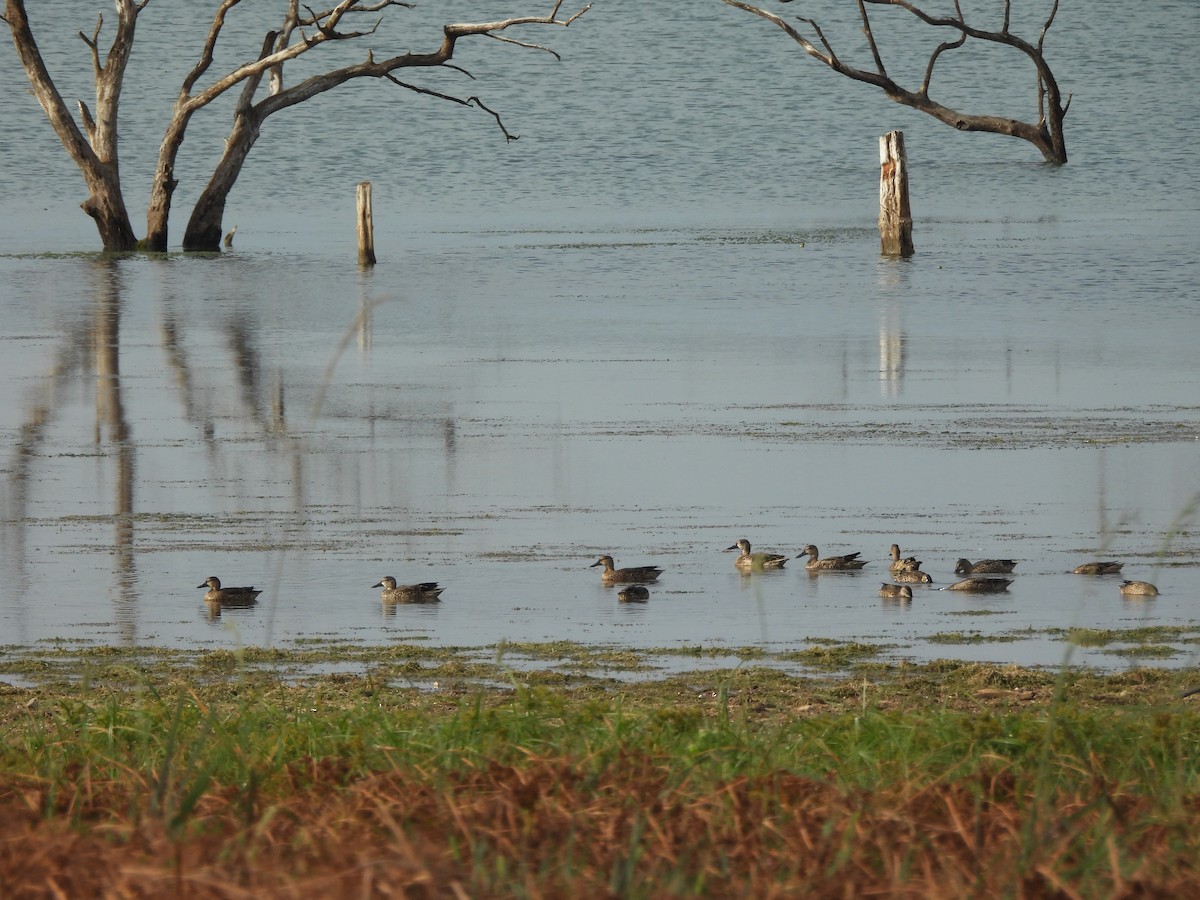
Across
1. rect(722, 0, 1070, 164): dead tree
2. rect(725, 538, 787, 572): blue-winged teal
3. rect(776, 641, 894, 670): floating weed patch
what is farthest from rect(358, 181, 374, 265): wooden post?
rect(776, 641, 894, 670): floating weed patch

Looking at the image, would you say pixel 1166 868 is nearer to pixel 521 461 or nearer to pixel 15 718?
pixel 15 718

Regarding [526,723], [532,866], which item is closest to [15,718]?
[526,723]

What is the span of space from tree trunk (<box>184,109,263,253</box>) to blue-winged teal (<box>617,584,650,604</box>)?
2713cm

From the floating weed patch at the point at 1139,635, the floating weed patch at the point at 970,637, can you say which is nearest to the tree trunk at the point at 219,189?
the floating weed patch at the point at 970,637

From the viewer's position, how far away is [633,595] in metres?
11.1

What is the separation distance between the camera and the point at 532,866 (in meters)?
3.62

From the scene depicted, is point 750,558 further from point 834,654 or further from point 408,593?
point 408,593

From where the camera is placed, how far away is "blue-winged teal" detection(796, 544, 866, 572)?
1186 cm

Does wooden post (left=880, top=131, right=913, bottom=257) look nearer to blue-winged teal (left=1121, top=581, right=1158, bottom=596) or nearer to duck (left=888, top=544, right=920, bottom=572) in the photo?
duck (left=888, top=544, right=920, bottom=572)

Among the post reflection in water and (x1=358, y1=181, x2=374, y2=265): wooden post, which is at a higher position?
(x1=358, y1=181, x2=374, y2=265): wooden post

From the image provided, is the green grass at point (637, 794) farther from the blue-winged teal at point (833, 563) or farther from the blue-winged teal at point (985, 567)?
the blue-winged teal at point (833, 563)

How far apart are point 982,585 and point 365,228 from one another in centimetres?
2662

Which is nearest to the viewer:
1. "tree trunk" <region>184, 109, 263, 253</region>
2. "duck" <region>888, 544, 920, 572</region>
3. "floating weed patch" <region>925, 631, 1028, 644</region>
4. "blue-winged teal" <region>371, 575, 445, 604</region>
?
"floating weed patch" <region>925, 631, 1028, 644</region>

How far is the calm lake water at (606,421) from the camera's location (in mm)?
11070
